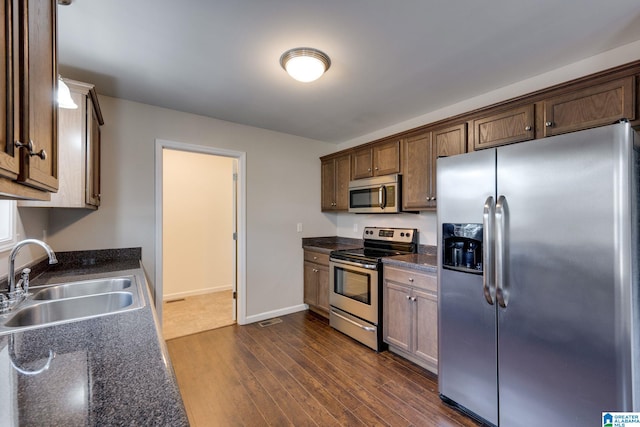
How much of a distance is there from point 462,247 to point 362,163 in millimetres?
1806

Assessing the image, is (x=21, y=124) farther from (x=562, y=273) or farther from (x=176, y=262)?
(x=176, y=262)

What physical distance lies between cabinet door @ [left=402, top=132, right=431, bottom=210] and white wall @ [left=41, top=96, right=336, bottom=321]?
1527mm

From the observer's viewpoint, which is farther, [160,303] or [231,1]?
[160,303]

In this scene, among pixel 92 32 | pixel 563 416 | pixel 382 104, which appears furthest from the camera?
pixel 382 104

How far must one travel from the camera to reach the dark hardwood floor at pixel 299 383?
6.06ft

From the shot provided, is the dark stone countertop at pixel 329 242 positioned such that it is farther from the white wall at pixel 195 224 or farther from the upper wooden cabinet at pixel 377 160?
the white wall at pixel 195 224

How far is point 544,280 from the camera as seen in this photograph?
1504 millimetres

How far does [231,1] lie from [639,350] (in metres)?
2.67

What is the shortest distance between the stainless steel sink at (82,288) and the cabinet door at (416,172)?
8.19ft

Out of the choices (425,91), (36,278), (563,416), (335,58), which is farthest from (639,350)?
(36,278)

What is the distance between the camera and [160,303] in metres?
2.86

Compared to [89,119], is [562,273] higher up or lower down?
lower down

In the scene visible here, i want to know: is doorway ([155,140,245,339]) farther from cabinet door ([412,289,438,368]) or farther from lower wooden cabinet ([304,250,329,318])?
cabinet door ([412,289,438,368])

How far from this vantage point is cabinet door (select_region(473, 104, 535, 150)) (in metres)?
2.01
